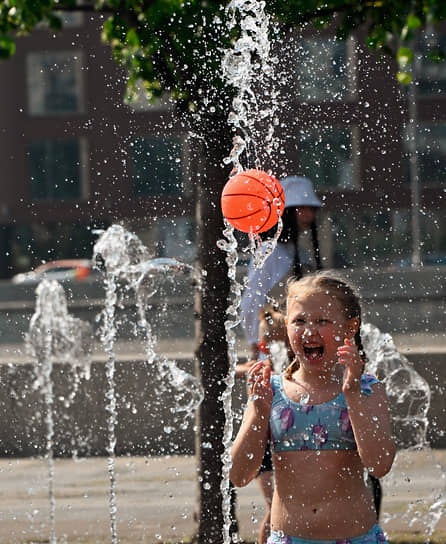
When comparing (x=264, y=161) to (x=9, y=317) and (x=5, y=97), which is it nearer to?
(x=9, y=317)

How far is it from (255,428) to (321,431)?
185 mm

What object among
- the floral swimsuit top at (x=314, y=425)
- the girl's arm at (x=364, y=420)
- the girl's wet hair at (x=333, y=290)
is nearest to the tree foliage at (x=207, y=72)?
the girl's wet hair at (x=333, y=290)

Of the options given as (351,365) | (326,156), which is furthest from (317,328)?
(326,156)

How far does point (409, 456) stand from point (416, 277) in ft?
43.4

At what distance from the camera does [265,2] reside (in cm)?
391

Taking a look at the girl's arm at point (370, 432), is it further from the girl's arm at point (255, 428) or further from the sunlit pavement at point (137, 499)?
the sunlit pavement at point (137, 499)

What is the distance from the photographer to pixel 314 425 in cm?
268

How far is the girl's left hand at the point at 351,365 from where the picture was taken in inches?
100

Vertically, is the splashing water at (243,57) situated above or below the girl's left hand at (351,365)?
above

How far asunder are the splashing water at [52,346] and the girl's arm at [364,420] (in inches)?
93.6

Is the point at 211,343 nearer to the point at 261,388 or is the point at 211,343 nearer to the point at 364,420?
the point at 261,388

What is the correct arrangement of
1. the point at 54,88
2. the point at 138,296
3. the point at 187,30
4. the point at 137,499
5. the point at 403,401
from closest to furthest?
1. the point at 187,30
2. the point at 137,499
3. the point at 403,401
4. the point at 138,296
5. the point at 54,88

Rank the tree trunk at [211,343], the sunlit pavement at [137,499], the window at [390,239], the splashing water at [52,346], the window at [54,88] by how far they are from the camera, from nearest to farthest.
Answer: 1. the tree trunk at [211,343]
2. the sunlit pavement at [137,499]
3. the splashing water at [52,346]
4. the window at [390,239]
5. the window at [54,88]

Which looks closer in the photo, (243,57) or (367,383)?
(367,383)
